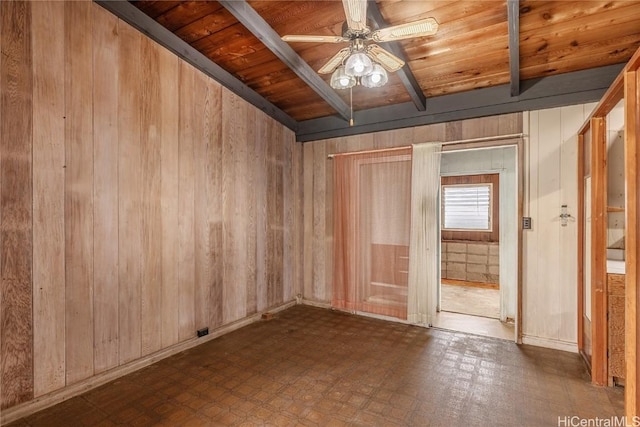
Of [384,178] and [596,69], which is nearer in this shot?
[596,69]

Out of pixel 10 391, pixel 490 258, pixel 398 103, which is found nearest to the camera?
pixel 10 391

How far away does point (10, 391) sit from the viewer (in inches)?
81.9

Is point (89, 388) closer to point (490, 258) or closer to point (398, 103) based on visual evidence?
point (398, 103)

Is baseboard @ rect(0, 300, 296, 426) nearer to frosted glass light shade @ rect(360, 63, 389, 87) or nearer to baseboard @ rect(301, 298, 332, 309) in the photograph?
baseboard @ rect(301, 298, 332, 309)

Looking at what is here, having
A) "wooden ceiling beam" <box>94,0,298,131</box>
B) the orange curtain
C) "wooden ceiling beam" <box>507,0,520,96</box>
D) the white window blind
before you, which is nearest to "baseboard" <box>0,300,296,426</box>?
the orange curtain

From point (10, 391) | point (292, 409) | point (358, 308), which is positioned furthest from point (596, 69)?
point (10, 391)

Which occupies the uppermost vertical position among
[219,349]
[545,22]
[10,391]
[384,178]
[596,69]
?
[545,22]

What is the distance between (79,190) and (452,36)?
3450 millimetres

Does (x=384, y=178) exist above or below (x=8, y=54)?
below

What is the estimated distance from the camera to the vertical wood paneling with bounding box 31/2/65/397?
221cm

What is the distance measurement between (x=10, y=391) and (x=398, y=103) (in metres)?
4.53

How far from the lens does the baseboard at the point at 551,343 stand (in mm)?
3076

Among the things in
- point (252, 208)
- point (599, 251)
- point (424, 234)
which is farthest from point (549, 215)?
point (252, 208)

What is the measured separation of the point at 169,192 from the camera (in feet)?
10.0
